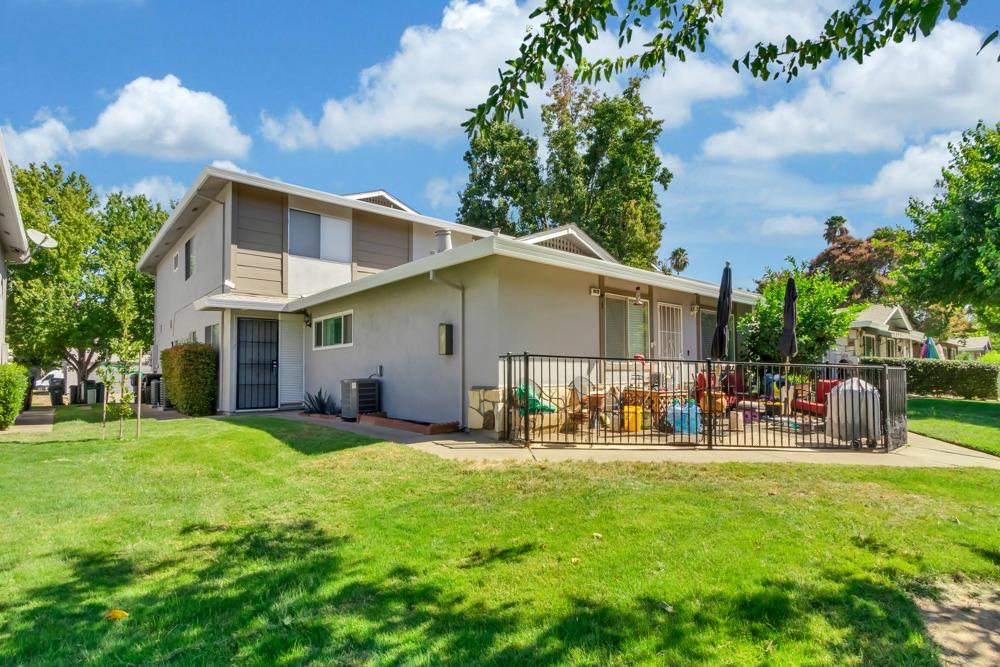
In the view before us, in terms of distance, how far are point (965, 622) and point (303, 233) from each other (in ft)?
46.2

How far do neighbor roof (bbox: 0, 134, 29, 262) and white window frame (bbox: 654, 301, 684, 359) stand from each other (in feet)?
39.7

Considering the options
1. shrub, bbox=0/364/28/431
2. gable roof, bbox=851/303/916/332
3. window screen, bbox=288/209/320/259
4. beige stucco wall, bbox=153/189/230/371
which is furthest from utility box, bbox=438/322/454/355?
gable roof, bbox=851/303/916/332

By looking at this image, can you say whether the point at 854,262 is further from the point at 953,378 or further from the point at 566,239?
the point at 566,239

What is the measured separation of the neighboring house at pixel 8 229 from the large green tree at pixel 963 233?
21.0 m

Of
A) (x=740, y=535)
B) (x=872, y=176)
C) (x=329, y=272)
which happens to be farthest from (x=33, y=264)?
(x=872, y=176)

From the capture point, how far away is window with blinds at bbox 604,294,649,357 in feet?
35.4

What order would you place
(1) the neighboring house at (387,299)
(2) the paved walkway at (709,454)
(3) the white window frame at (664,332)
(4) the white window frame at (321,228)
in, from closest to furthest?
(2) the paved walkway at (709,454)
(1) the neighboring house at (387,299)
(3) the white window frame at (664,332)
(4) the white window frame at (321,228)

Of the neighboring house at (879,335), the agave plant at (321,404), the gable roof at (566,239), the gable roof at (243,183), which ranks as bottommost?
the agave plant at (321,404)

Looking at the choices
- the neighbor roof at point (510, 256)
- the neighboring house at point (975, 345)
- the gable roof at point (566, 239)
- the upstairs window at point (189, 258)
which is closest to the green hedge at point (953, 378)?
the gable roof at point (566, 239)

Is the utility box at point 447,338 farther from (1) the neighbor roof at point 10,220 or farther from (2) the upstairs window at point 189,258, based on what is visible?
(2) the upstairs window at point 189,258

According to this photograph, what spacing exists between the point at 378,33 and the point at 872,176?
538 inches

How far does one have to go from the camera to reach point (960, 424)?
33.8 feet

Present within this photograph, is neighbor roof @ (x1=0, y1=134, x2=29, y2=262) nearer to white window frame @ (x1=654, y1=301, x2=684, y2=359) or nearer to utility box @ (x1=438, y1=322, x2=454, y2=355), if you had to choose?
utility box @ (x1=438, y1=322, x2=454, y2=355)

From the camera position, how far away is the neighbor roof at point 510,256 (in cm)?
795
